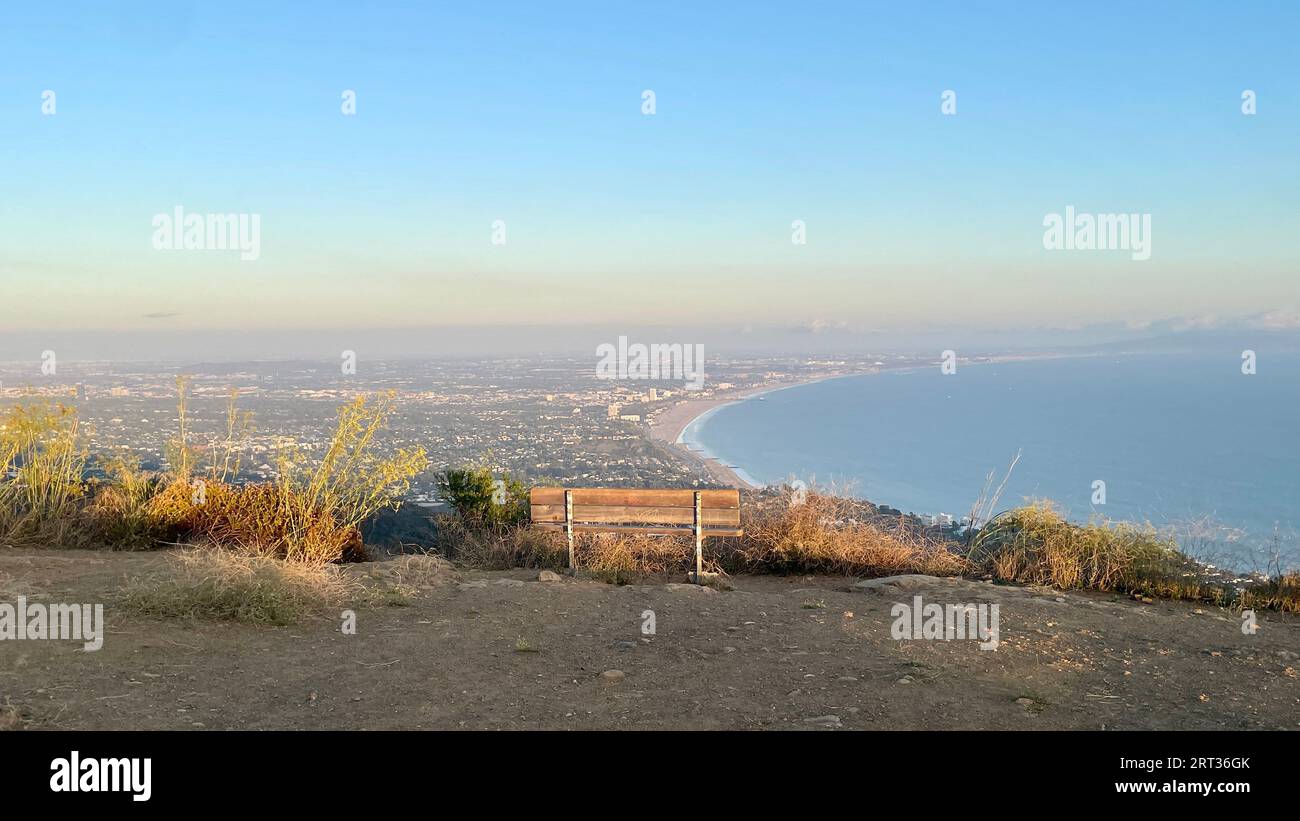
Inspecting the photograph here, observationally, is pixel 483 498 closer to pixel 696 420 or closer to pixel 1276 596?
pixel 1276 596

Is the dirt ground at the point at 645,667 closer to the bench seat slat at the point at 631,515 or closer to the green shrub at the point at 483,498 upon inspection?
the bench seat slat at the point at 631,515

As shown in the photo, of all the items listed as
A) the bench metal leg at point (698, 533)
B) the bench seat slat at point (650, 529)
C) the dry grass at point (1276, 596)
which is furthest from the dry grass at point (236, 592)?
the dry grass at point (1276, 596)

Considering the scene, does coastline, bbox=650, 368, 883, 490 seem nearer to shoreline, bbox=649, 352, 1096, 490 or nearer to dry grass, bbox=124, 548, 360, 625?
shoreline, bbox=649, 352, 1096, 490

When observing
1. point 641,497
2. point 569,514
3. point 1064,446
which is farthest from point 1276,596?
point 1064,446

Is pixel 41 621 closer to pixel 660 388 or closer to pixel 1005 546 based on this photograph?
pixel 1005 546

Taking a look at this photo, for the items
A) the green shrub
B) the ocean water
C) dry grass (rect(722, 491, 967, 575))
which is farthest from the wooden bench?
the ocean water
